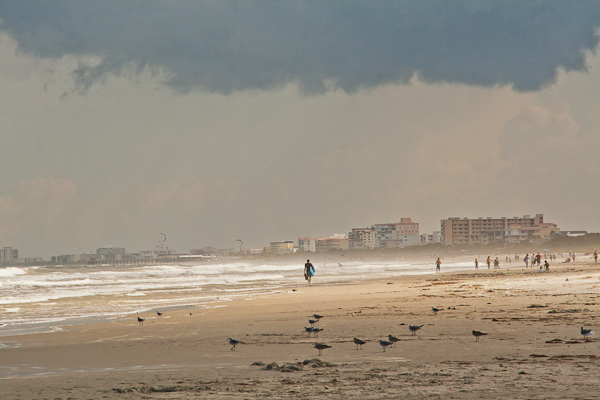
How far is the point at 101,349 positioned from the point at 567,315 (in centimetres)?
1065

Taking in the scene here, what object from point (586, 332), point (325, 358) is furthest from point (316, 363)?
point (586, 332)

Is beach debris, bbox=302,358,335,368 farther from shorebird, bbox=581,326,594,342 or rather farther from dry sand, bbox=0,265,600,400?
shorebird, bbox=581,326,594,342

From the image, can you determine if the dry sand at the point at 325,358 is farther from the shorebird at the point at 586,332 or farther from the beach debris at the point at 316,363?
the shorebird at the point at 586,332

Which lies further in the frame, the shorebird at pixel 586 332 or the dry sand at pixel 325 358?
the shorebird at pixel 586 332

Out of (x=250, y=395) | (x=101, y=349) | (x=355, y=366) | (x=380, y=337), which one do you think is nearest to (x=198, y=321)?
(x=101, y=349)

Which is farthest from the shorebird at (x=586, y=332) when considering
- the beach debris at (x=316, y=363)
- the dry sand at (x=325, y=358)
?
the beach debris at (x=316, y=363)

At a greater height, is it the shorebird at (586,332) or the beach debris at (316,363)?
the shorebird at (586,332)

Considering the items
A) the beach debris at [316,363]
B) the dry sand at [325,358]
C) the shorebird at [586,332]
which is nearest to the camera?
the dry sand at [325,358]

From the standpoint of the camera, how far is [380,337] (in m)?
11.1

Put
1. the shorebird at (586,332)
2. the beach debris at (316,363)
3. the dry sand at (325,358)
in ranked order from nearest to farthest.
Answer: the dry sand at (325,358) → the beach debris at (316,363) → the shorebird at (586,332)

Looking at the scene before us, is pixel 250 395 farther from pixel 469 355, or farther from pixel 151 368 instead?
pixel 469 355

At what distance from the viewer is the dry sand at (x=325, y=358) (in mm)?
6613

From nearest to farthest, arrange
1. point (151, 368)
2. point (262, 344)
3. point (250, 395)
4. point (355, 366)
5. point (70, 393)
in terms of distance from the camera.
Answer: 1. point (250, 395)
2. point (70, 393)
3. point (355, 366)
4. point (151, 368)
5. point (262, 344)

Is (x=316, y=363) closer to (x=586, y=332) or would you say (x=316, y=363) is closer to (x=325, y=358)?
(x=325, y=358)
